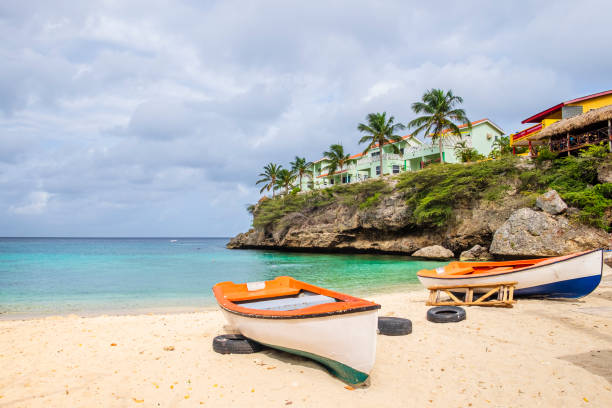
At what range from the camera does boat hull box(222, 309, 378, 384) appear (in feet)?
13.2

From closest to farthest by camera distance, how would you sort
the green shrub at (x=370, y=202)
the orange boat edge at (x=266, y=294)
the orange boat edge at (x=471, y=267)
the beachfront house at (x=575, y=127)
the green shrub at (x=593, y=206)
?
the orange boat edge at (x=266, y=294)
the orange boat edge at (x=471, y=267)
the green shrub at (x=593, y=206)
the beachfront house at (x=575, y=127)
the green shrub at (x=370, y=202)

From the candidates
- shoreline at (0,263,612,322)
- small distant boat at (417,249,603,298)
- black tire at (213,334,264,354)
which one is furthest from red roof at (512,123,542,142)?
black tire at (213,334,264,354)

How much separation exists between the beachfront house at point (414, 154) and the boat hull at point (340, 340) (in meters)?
34.2

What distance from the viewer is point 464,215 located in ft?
90.0

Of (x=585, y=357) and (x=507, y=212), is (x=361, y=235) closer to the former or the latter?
(x=507, y=212)

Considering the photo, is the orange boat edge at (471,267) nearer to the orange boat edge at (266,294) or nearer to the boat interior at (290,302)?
the boat interior at (290,302)

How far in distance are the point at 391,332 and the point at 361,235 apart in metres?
30.8

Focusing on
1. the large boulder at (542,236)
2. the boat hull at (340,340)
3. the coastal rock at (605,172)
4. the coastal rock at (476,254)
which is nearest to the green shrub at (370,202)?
the coastal rock at (476,254)

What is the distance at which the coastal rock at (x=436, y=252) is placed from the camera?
27600 mm

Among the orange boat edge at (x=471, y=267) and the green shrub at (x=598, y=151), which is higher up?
the green shrub at (x=598, y=151)

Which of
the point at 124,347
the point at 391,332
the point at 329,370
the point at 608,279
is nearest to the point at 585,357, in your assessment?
the point at 391,332

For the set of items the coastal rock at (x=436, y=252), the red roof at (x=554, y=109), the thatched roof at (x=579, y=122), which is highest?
the red roof at (x=554, y=109)

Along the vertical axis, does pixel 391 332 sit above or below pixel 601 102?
below

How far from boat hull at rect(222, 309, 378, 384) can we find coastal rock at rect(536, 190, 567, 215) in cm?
2131
